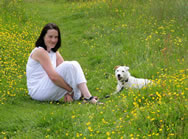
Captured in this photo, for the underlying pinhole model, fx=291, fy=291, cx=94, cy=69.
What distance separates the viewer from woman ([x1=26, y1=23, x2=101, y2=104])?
17.4ft

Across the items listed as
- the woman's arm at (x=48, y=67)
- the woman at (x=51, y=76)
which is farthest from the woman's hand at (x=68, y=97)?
the woman's arm at (x=48, y=67)

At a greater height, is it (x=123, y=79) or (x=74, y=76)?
(x=74, y=76)

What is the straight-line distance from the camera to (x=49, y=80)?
5.43 metres

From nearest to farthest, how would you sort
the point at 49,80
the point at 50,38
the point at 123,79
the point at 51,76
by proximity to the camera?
the point at 51,76, the point at 49,80, the point at 50,38, the point at 123,79

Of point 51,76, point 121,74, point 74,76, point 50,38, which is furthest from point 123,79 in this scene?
point 50,38

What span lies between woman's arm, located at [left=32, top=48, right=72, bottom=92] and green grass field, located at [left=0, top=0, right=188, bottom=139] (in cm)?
38

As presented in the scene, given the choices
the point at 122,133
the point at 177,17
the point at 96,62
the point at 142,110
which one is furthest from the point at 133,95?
the point at 177,17

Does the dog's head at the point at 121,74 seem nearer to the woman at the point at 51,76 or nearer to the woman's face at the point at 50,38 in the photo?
the woman at the point at 51,76

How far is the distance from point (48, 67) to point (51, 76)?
0.19 metres

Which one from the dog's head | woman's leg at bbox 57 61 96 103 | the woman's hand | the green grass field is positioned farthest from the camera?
the dog's head

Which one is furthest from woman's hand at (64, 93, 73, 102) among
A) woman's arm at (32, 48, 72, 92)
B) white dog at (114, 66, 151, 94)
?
white dog at (114, 66, 151, 94)

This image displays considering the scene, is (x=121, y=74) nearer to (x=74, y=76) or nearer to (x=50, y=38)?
(x=74, y=76)

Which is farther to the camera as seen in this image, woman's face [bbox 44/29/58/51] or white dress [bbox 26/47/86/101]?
woman's face [bbox 44/29/58/51]

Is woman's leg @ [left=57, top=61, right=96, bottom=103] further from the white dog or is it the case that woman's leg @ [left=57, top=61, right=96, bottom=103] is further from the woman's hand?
the white dog
